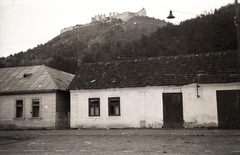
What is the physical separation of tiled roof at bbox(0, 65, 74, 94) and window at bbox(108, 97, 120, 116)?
5.19 metres

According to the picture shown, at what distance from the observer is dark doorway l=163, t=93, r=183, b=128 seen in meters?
20.3

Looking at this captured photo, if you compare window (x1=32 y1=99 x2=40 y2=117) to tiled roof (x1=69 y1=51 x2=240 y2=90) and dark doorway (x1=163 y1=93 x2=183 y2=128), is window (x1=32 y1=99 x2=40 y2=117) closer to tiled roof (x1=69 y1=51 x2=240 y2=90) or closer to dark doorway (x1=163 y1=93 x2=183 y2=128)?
tiled roof (x1=69 y1=51 x2=240 y2=90)

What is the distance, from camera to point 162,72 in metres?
21.6

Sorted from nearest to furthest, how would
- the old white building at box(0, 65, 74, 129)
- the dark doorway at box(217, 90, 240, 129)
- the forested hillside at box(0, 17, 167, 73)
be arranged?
1. the dark doorway at box(217, 90, 240, 129)
2. the old white building at box(0, 65, 74, 129)
3. the forested hillside at box(0, 17, 167, 73)

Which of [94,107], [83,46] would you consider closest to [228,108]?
[94,107]

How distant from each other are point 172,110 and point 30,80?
14.3 meters

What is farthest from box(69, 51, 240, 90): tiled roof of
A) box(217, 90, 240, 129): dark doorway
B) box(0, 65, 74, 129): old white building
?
box(0, 65, 74, 129): old white building

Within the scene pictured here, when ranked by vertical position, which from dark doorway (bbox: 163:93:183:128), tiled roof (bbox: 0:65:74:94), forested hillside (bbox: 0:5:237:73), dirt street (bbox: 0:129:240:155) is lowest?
dirt street (bbox: 0:129:240:155)

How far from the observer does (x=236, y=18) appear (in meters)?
9.09

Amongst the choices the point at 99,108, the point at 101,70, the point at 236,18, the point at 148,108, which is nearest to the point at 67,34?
the point at 101,70

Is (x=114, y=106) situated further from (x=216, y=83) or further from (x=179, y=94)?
(x=216, y=83)

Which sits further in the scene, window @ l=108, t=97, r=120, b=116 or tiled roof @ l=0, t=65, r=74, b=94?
tiled roof @ l=0, t=65, r=74, b=94

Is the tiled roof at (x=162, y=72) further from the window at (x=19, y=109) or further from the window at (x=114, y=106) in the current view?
the window at (x=19, y=109)

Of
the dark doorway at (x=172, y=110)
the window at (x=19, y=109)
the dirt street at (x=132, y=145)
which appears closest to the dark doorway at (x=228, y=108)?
the dark doorway at (x=172, y=110)
